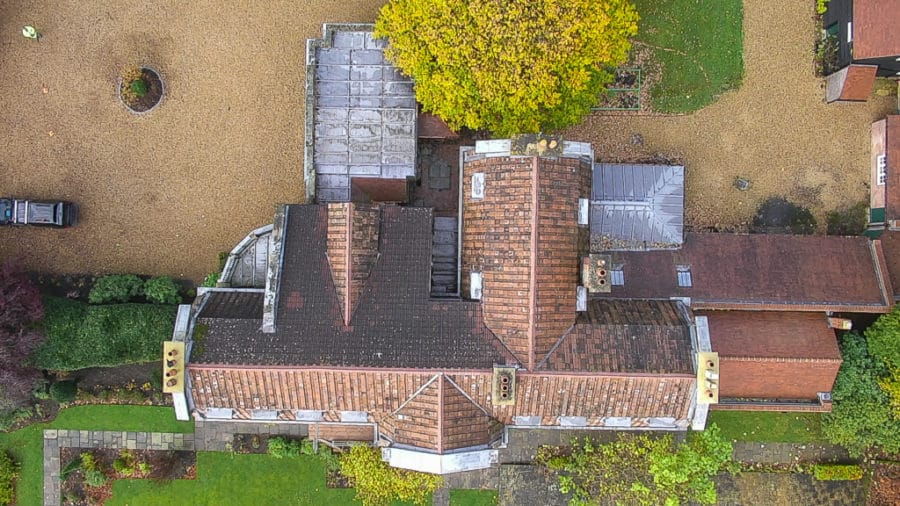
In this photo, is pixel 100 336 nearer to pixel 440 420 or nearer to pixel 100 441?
pixel 100 441

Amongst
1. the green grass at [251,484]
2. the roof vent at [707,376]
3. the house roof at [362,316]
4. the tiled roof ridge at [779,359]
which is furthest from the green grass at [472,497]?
the tiled roof ridge at [779,359]

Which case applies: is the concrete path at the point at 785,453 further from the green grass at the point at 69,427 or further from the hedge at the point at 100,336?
the hedge at the point at 100,336

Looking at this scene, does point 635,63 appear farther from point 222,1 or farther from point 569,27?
point 222,1

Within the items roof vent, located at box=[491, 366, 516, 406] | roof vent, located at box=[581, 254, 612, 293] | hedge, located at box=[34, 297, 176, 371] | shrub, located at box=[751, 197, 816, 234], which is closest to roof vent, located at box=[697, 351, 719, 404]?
roof vent, located at box=[581, 254, 612, 293]

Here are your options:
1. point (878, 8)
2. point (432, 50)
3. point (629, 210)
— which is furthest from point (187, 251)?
point (878, 8)

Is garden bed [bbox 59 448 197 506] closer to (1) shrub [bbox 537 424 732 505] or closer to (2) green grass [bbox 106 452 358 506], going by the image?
(2) green grass [bbox 106 452 358 506]

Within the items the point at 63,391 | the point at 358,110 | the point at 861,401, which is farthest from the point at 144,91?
the point at 861,401
